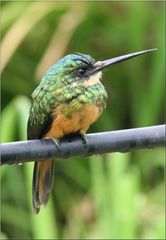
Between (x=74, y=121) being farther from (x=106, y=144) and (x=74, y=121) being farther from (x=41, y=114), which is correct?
(x=106, y=144)

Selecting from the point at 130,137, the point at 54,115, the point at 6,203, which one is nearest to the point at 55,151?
the point at 130,137

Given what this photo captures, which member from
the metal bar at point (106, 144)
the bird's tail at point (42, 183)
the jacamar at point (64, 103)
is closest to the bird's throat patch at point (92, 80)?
the jacamar at point (64, 103)

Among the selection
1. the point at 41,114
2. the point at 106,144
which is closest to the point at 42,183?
the point at 41,114

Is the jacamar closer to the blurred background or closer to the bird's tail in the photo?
the bird's tail

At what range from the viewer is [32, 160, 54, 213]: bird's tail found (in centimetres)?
184

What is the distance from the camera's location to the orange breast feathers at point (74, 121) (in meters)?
1.72

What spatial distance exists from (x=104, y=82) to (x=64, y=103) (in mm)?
1703

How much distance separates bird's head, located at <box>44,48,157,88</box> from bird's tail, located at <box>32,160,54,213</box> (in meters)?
0.24

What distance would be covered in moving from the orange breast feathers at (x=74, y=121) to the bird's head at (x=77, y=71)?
0.31 feet

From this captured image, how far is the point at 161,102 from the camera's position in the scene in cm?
343

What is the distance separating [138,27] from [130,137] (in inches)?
83.5

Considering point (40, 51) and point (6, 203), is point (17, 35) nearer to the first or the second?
point (40, 51)

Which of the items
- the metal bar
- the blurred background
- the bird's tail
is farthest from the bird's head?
the blurred background

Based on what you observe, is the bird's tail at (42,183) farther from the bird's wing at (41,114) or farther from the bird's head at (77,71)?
the bird's head at (77,71)
